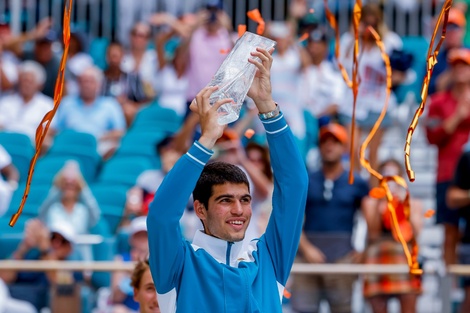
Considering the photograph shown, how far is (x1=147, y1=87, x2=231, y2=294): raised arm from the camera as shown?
4.48 meters

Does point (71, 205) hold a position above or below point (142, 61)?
below

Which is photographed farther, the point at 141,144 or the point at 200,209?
the point at 141,144

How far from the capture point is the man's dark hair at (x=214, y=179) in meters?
4.80

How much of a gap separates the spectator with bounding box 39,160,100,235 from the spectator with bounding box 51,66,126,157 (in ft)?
7.73

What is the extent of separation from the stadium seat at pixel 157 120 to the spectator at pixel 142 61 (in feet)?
2.25

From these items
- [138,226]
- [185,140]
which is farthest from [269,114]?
[185,140]

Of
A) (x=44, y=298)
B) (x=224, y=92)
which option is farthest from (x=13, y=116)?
(x=224, y=92)

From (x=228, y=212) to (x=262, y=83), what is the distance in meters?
0.55

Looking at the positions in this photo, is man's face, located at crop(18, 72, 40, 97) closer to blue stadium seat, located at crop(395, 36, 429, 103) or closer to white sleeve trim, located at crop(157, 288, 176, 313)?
blue stadium seat, located at crop(395, 36, 429, 103)

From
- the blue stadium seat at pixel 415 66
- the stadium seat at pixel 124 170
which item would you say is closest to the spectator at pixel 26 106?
the stadium seat at pixel 124 170

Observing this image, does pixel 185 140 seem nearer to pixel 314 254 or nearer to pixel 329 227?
pixel 329 227

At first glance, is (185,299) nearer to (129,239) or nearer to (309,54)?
(129,239)

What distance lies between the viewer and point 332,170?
30.0ft

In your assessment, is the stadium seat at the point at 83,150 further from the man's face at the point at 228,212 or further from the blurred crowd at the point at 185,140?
the man's face at the point at 228,212
